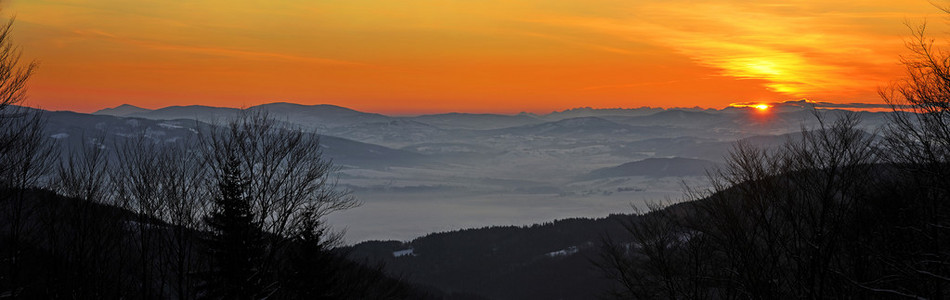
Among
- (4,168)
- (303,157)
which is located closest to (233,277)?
(303,157)

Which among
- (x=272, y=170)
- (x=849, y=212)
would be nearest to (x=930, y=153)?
(x=849, y=212)

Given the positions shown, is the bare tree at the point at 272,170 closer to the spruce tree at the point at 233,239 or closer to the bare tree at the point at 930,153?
the spruce tree at the point at 233,239

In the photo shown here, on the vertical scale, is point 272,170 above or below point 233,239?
above

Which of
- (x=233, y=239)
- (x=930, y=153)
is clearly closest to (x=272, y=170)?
(x=233, y=239)

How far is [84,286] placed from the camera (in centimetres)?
2703

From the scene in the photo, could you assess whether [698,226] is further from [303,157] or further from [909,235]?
[303,157]

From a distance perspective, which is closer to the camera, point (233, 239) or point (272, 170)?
point (272, 170)

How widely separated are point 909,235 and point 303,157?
2457 centimetres

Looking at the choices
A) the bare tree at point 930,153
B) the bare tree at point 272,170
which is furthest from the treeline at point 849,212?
the bare tree at point 272,170

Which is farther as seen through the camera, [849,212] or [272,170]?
[849,212]

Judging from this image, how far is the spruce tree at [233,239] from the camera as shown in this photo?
76.6 feet

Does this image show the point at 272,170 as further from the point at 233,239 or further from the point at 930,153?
the point at 930,153

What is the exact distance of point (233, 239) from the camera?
23844mm

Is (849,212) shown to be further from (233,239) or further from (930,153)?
(233,239)
